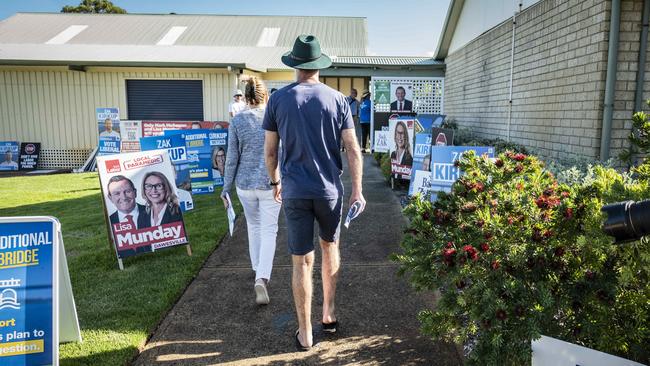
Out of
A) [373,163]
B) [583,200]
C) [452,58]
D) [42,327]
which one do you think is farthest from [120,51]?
[583,200]

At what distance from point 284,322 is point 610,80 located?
4287 millimetres

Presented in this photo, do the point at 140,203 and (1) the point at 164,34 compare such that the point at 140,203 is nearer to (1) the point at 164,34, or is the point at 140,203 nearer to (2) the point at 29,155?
(2) the point at 29,155

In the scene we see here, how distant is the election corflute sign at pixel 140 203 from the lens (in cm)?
548

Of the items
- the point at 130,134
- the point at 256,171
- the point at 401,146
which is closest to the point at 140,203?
the point at 256,171

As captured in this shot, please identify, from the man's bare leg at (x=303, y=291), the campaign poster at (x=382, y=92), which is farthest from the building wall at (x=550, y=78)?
the man's bare leg at (x=303, y=291)

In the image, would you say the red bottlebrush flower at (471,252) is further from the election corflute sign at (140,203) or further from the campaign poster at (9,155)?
the campaign poster at (9,155)

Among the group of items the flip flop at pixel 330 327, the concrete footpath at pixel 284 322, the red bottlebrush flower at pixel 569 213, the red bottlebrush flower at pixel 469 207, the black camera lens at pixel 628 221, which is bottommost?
the concrete footpath at pixel 284 322

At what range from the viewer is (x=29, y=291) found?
3.10 meters

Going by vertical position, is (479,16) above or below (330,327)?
above

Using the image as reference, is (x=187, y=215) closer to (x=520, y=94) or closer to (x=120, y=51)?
(x=520, y=94)

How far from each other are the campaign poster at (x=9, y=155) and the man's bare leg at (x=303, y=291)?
53.1ft

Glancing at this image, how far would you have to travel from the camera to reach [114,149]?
46.2ft

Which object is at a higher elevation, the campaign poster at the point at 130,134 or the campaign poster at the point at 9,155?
the campaign poster at the point at 130,134

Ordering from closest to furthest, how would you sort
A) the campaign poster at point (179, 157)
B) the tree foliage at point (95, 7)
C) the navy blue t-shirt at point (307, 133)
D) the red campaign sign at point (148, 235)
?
the navy blue t-shirt at point (307, 133) < the red campaign sign at point (148, 235) < the campaign poster at point (179, 157) < the tree foliage at point (95, 7)
